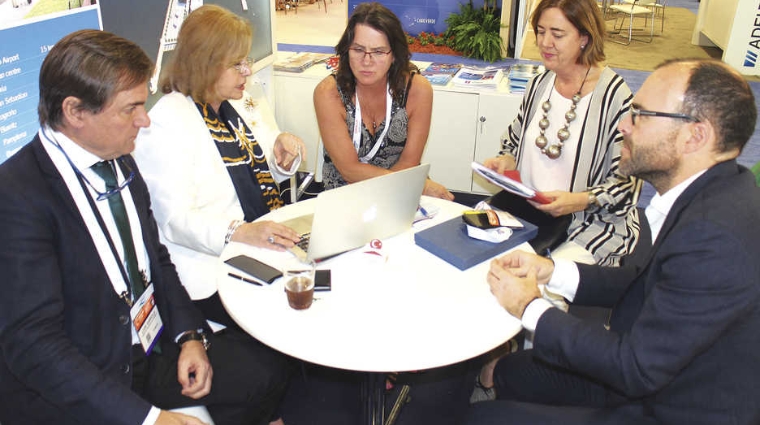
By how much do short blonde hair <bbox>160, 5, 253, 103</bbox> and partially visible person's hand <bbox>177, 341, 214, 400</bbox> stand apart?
0.91 metres

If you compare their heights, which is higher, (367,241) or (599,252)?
(367,241)

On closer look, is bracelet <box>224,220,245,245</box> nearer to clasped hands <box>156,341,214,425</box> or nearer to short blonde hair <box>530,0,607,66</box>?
clasped hands <box>156,341,214,425</box>

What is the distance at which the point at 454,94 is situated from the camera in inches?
159

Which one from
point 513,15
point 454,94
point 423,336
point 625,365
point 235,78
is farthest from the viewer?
point 513,15

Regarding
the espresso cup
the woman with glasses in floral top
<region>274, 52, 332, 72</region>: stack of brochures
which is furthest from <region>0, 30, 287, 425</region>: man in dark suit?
<region>274, 52, 332, 72</region>: stack of brochures

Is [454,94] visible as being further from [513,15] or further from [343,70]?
[513,15]

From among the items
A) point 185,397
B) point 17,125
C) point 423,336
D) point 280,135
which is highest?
point 17,125

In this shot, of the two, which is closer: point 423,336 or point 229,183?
point 423,336

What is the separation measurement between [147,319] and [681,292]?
145cm

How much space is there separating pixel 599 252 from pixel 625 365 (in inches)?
45.0

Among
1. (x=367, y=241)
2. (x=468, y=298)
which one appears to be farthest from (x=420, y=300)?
(x=367, y=241)

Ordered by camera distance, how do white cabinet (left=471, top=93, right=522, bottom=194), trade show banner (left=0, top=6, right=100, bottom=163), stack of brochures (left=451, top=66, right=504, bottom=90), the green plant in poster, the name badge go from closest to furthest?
the name badge, trade show banner (left=0, top=6, right=100, bottom=163), white cabinet (left=471, top=93, right=522, bottom=194), stack of brochures (left=451, top=66, right=504, bottom=90), the green plant in poster

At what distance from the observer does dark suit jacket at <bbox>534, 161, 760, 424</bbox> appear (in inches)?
50.9

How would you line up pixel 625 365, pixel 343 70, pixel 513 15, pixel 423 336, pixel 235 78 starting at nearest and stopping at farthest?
pixel 625 365, pixel 423 336, pixel 235 78, pixel 343 70, pixel 513 15
